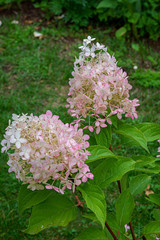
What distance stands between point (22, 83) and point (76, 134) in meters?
2.58

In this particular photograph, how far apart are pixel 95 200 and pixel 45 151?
28cm

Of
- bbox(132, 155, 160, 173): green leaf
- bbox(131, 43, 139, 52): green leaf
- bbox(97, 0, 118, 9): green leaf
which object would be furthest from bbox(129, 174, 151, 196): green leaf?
bbox(97, 0, 118, 9): green leaf

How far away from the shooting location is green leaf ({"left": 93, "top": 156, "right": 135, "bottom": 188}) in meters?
1.29

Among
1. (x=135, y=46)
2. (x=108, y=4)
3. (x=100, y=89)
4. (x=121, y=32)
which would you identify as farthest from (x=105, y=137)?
(x=108, y=4)

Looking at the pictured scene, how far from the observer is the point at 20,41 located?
423cm

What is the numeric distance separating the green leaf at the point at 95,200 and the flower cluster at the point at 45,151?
0.08 metres

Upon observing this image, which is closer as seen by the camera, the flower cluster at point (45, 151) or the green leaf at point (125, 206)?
the flower cluster at point (45, 151)

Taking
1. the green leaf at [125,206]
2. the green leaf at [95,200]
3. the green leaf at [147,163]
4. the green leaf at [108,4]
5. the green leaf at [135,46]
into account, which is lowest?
the green leaf at [135,46]

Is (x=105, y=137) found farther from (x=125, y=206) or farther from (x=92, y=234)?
(x=92, y=234)

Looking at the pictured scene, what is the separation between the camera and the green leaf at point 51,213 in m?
1.28

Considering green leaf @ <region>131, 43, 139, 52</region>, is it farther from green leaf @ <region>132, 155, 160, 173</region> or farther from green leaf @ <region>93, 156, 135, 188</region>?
green leaf @ <region>93, 156, 135, 188</region>

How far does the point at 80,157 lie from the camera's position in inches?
46.3

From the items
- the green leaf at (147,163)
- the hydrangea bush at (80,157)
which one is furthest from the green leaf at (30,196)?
the green leaf at (147,163)

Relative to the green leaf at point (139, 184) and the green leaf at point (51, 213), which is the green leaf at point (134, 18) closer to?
the green leaf at point (139, 184)
